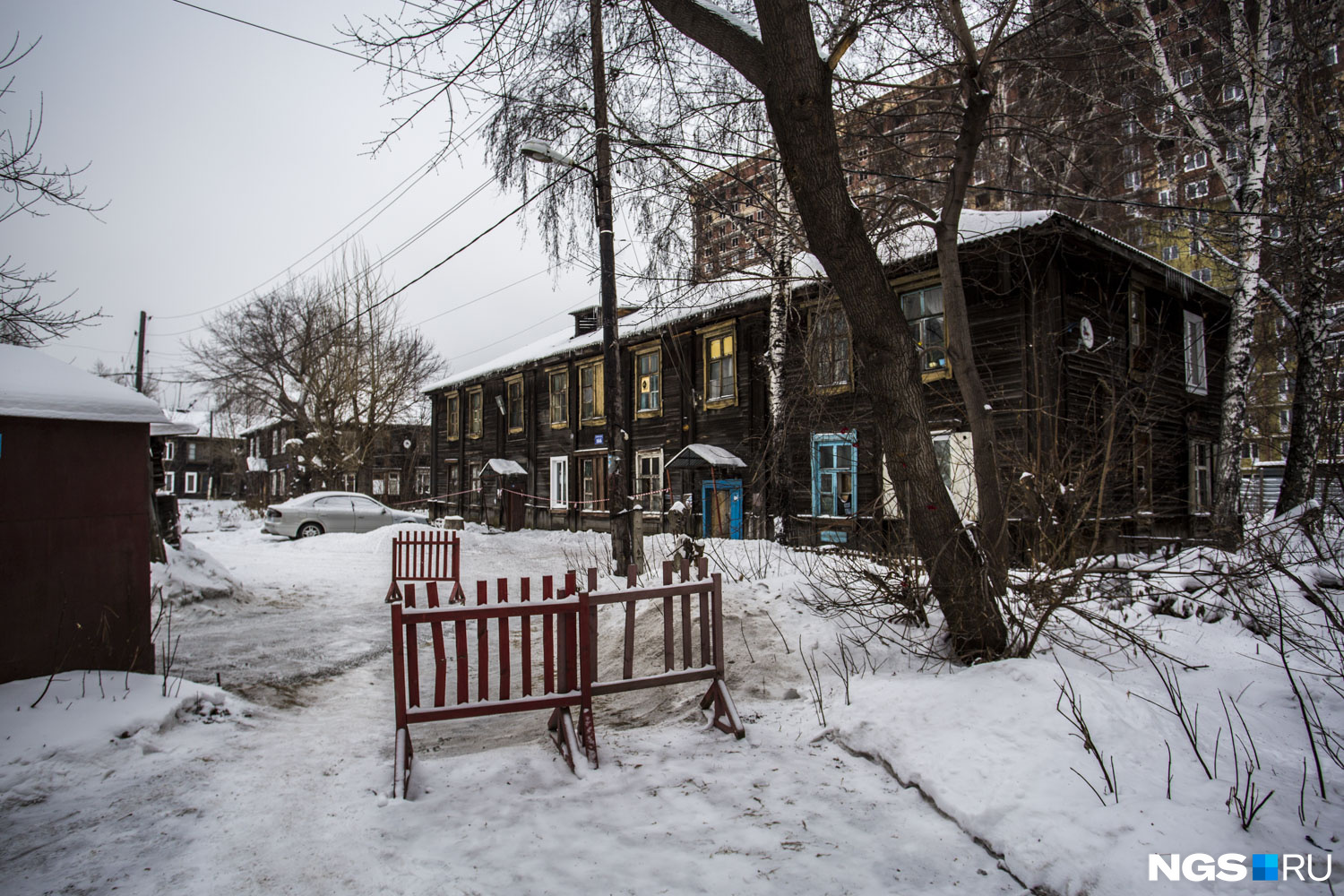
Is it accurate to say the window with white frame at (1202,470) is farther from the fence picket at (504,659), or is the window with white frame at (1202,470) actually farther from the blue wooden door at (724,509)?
the fence picket at (504,659)

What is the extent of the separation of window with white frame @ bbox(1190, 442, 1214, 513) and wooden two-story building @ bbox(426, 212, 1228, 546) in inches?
2.9

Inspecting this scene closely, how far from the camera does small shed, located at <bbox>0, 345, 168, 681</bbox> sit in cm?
411

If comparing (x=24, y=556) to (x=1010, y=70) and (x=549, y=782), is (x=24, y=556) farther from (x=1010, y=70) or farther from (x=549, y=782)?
(x=1010, y=70)

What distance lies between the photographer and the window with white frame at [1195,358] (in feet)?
52.5

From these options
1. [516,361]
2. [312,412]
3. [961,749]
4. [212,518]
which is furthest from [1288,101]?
[212,518]

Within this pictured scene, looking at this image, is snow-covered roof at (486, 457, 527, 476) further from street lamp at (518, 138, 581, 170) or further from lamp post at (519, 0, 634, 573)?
street lamp at (518, 138, 581, 170)

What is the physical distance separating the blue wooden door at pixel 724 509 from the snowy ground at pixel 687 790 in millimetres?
11272

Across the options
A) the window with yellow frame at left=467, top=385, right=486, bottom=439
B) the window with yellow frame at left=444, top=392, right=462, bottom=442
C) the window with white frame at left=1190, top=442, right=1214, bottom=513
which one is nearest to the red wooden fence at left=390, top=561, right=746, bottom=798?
the window with white frame at left=1190, top=442, right=1214, bottom=513

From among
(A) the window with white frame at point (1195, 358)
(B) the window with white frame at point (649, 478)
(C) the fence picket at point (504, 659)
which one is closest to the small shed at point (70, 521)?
(C) the fence picket at point (504, 659)

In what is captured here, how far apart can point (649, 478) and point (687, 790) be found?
53.3ft

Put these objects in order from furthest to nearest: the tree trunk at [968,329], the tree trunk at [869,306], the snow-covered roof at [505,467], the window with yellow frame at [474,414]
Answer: the window with yellow frame at [474,414] → the snow-covered roof at [505,467] → the tree trunk at [968,329] → the tree trunk at [869,306]

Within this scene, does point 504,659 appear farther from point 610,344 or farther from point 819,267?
point 819,267

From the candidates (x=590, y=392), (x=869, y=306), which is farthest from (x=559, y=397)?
(x=869, y=306)

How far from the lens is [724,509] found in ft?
56.3
